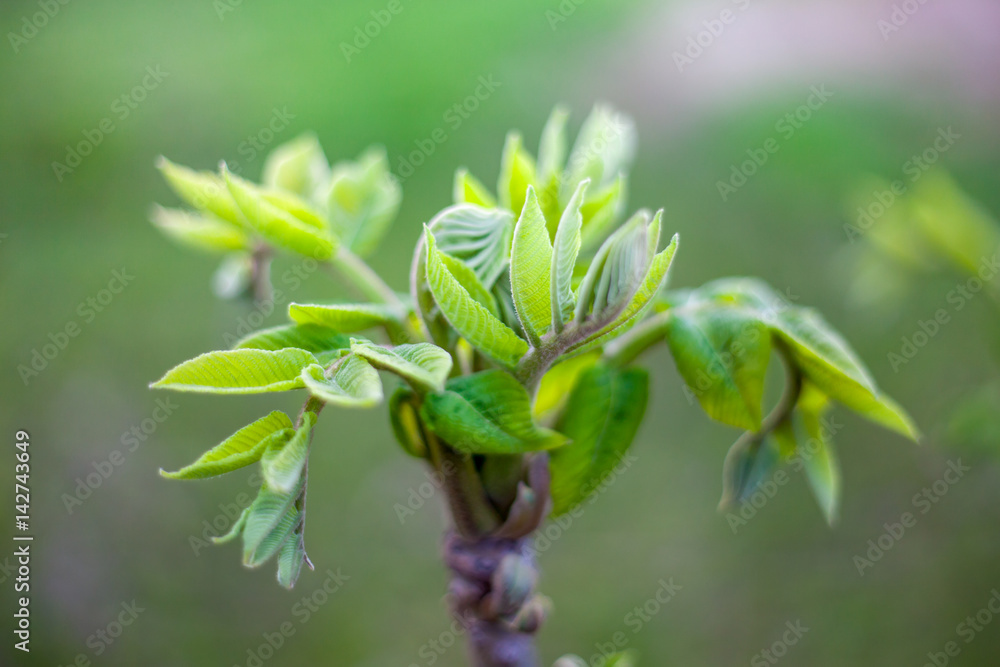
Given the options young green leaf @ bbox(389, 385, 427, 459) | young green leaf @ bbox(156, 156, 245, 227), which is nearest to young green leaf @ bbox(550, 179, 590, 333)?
young green leaf @ bbox(389, 385, 427, 459)

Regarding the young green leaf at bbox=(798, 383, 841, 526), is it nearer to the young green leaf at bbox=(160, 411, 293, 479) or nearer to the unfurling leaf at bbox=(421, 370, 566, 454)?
the unfurling leaf at bbox=(421, 370, 566, 454)

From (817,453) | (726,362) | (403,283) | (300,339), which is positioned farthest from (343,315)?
(403,283)

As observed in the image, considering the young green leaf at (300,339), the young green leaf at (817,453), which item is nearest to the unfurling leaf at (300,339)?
the young green leaf at (300,339)

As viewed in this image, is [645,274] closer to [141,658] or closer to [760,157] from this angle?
[141,658]

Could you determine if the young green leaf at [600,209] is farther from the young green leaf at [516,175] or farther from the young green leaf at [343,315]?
the young green leaf at [343,315]

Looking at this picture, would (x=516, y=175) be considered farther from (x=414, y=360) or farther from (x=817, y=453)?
(x=817, y=453)


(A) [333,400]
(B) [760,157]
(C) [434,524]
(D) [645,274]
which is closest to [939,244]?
(D) [645,274]
